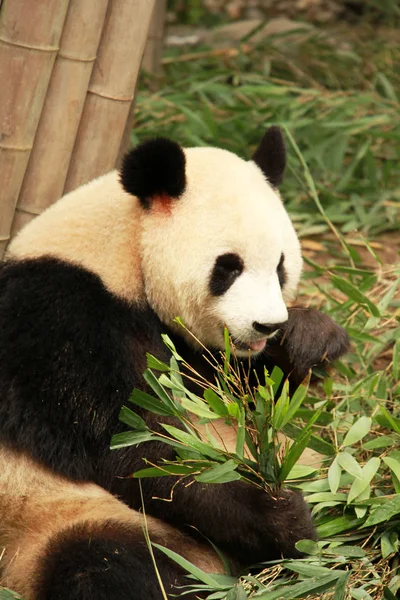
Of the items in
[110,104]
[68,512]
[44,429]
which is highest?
[110,104]

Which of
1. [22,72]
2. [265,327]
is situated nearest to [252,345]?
[265,327]

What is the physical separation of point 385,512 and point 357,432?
0.35 metres

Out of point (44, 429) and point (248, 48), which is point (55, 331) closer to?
point (44, 429)

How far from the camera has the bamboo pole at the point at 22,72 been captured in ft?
10.7

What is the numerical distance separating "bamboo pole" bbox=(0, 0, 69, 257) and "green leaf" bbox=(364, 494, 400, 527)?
1747 mm

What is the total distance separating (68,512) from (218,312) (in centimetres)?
76

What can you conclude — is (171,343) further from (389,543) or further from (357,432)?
(389,543)

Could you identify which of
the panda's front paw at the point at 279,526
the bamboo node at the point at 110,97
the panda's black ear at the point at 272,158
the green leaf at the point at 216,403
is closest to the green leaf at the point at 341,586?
the panda's front paw at the point at 279,526

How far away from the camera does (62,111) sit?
352cm

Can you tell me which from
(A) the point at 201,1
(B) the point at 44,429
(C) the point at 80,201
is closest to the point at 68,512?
(B) the point at 44,429

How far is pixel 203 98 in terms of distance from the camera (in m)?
5.79

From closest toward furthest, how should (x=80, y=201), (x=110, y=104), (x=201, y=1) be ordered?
(x=80, y=201)
(x=110, y=104)
(x=201, y=1)

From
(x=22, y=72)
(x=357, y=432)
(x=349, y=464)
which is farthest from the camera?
(x=22, y=72)

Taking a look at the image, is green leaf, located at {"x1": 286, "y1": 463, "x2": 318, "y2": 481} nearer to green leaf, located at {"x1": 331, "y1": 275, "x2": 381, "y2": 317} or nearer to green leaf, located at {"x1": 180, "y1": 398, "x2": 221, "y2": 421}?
green leaf, located at {"x1": 180, "y1": 398, "x2": 221, "y2": 421}
